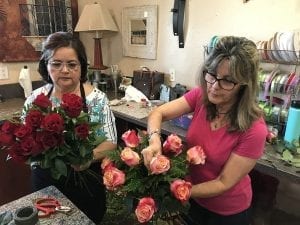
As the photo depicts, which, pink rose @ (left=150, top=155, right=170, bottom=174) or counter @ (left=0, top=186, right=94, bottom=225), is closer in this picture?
pink rose @ (left=150, top=155, right=170, bottom=174)

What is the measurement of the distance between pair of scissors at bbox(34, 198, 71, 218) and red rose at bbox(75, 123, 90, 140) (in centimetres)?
31

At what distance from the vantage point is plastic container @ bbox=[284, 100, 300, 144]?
4.77 feet

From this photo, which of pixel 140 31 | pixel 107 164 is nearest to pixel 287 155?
pixel 107 164

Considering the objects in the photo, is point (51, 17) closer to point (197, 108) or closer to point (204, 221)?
point (197, 108)

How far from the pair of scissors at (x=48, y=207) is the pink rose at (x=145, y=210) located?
1.16 feet

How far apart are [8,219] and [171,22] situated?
1941 mm

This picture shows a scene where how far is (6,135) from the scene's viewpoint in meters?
0.80

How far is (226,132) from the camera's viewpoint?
3.43ft

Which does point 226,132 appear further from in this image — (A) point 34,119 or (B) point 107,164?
(A) point 34,119

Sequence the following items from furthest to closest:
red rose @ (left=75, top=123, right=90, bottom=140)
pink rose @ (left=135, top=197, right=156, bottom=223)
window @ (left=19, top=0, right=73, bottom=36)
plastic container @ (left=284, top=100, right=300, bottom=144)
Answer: window @ (left=19, top=0, right=73, bottom=36) → plastic container @ (left=284, top=100, right=300, bottom=144) → red rose @ (left=75, top=123, right=90, bottom=140) → pink rose @ (left=135, top=197, right=156, bottom=223)

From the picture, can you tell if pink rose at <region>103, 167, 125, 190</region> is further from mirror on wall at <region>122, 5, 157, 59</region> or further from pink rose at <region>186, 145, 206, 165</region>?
mirror on wall at <region>122, 5, 157, 59</region>

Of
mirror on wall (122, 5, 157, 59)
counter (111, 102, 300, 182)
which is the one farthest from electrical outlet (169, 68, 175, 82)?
counter (111, 102, 300, 182)

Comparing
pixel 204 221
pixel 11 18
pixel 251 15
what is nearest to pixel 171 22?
pixel 251 15

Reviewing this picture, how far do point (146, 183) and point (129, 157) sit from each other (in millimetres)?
91
